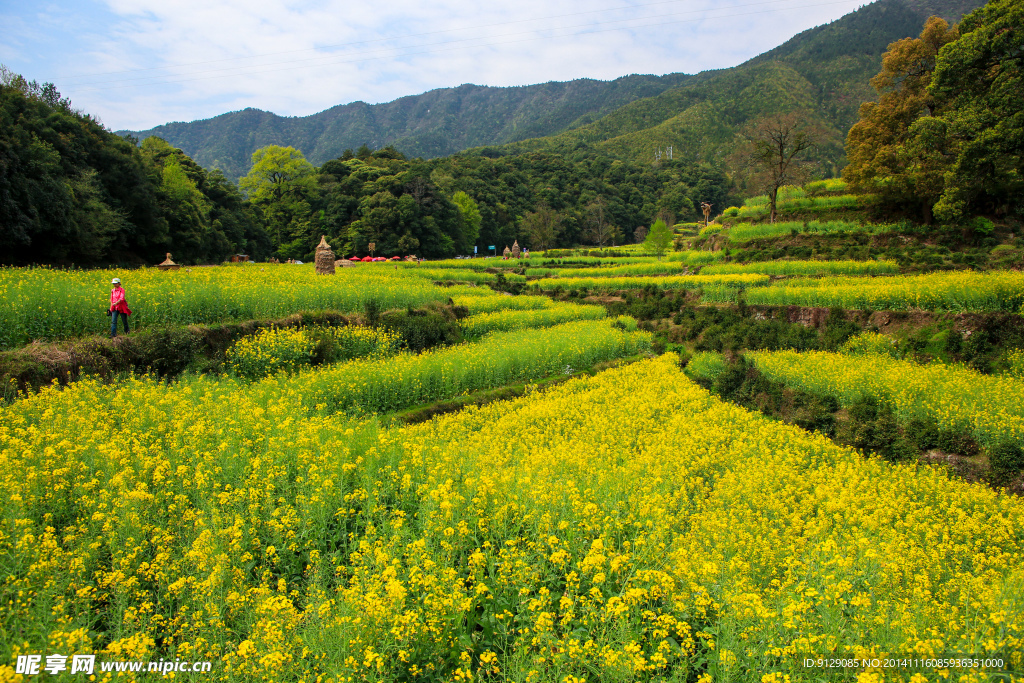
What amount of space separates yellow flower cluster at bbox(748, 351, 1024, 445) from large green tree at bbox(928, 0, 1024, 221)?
1288 centimetres

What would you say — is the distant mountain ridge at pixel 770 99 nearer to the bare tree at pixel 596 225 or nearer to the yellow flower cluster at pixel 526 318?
the bare tree at pixel 596 225

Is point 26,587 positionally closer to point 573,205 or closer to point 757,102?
point 573,205

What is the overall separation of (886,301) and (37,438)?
20.3 metres

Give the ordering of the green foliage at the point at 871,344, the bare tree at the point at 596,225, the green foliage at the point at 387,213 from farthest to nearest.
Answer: the bare tree at the point at 596,225
the green foliage at the point at 387,213
the green foliage at the point at 871,344

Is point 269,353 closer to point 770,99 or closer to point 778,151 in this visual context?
point 778,151

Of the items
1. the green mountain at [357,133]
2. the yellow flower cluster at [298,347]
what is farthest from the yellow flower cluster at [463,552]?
the green mountain at [357,133]

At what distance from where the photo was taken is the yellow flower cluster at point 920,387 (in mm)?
8523

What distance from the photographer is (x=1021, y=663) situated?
10.7 feet

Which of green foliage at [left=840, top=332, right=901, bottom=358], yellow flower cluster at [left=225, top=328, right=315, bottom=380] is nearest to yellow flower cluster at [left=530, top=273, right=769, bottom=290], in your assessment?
green foliage at [left=840, top=332, right=901, bottom=358]

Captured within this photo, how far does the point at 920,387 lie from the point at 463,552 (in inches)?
425

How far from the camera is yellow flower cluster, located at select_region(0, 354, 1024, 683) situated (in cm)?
328

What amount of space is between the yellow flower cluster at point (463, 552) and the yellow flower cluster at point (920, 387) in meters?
1.95

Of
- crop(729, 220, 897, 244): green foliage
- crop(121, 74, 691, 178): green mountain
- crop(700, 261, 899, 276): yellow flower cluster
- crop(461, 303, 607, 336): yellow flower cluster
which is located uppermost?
crop(121, 74, 691, 178): green mountain

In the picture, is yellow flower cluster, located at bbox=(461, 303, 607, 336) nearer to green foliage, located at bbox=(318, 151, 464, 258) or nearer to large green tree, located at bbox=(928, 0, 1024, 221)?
large green tree, located at bbox=(928, 0, 1024, 221)
